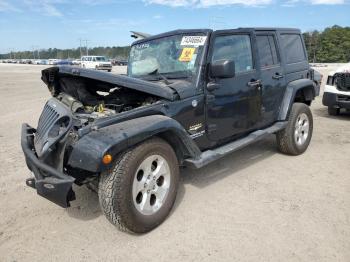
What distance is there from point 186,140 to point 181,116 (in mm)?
319

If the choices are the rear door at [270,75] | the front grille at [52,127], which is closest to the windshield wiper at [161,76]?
the front grille at [52,127]

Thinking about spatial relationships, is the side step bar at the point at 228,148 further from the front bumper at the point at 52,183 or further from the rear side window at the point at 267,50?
the front bumper at the point at 52,183

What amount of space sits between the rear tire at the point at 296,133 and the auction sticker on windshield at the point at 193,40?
2.19 m

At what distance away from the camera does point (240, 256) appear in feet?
10.3

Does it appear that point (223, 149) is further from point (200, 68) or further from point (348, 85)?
point (348, 85)

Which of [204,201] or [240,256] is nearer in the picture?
[240,256]

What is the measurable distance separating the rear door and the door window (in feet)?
0.83

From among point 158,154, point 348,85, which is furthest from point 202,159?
point 348,85

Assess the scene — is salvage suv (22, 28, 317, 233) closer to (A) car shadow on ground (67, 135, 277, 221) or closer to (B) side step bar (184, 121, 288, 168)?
(B) side step bar (184, 121, 288, 168)

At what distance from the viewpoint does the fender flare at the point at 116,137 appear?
3.07 meters

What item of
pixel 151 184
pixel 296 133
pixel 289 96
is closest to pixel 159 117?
pixel 151 184

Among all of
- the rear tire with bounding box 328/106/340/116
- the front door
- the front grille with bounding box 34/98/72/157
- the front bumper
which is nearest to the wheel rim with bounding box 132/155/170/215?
the front bumper

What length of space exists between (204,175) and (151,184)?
1.56m

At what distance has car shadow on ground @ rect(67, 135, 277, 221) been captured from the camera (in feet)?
13.2
